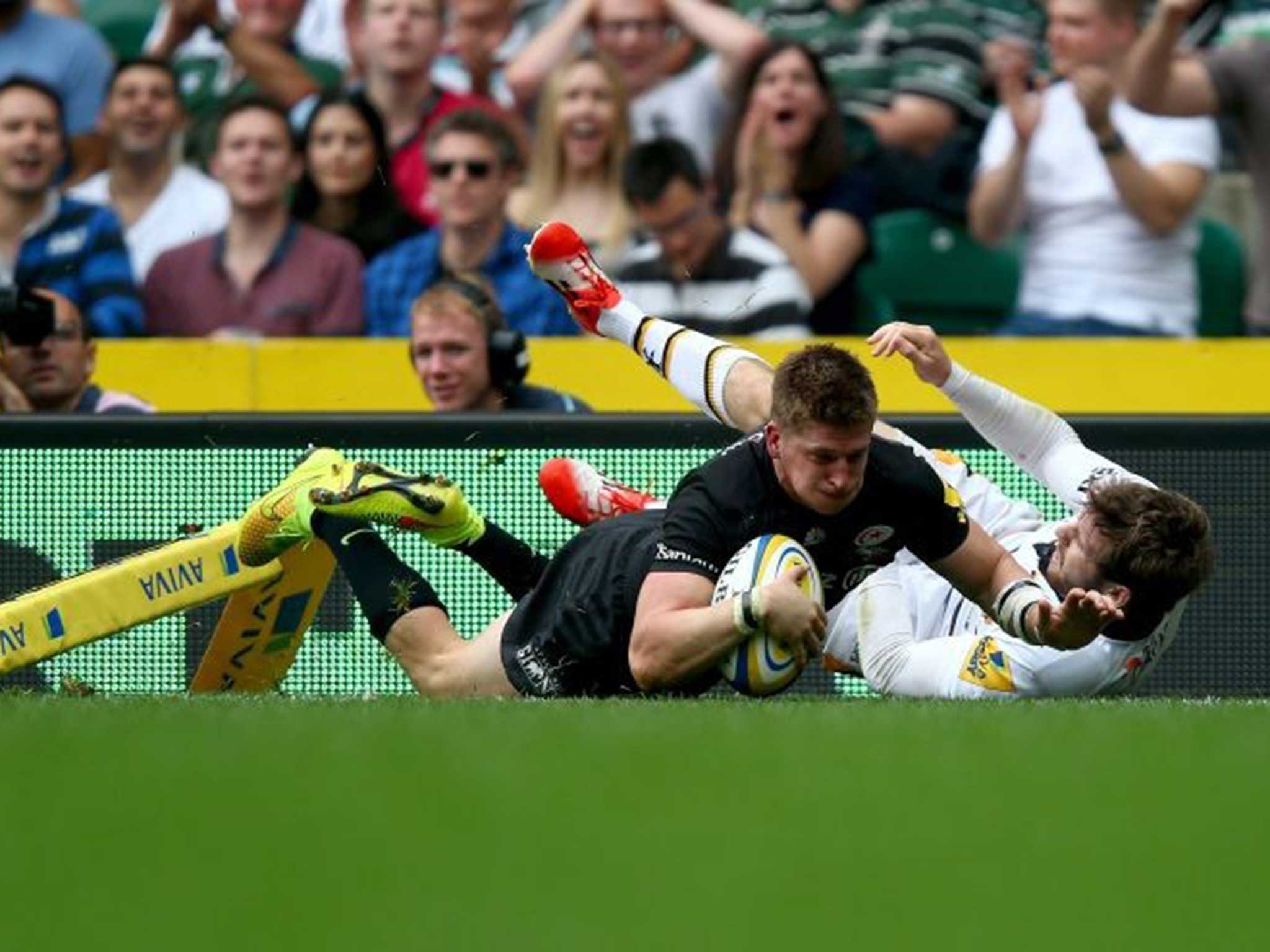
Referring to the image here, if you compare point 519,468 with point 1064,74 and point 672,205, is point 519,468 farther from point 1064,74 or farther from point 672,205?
point 1064,74

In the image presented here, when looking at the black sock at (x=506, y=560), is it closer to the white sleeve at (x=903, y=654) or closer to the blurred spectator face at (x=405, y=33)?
the white sleeve at (x=903, y=654)

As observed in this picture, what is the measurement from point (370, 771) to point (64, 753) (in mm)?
718

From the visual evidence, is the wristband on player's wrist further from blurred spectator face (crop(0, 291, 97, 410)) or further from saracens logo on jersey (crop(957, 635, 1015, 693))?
blurred spectator face (crop(0, 291, 97, 410))

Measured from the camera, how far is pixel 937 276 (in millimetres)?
11055

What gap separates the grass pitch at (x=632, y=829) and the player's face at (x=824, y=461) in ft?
1.87

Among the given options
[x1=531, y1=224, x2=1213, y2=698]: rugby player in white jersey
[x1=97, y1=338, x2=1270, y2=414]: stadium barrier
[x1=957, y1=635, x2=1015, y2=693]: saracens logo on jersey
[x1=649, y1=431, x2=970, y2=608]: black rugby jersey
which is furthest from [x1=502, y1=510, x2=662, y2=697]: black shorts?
[x1=97, y1=338, x2=1270, y2=414]: stadium barrier

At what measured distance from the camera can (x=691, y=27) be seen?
11.1 meters

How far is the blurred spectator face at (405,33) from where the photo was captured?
11188mm

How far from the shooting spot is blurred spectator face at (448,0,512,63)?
1136 cm

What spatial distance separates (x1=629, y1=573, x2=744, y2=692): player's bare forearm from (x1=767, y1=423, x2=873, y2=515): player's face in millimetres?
352

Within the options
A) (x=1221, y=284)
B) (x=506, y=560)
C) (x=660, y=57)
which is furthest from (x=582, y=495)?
(x=1221, y=284)

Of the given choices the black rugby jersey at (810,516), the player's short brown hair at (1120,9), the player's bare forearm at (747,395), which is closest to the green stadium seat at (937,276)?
the player's short brown hair at (1120,9)

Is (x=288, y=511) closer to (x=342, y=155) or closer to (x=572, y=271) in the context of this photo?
(x=572, y=271)

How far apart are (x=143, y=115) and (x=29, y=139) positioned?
1.53 ft
